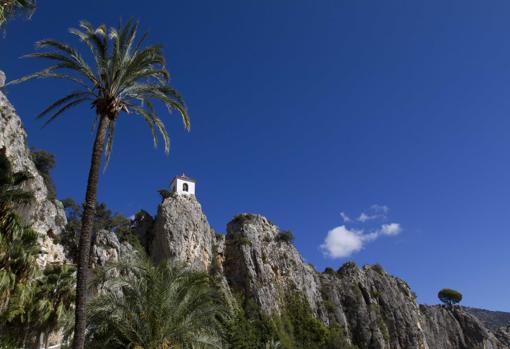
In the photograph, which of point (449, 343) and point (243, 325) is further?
point (449, 343)

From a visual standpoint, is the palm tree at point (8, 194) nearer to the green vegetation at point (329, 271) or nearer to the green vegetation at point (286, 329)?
the green vegetation at point (286, 329)

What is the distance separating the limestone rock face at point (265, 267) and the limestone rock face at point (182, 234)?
174 inches

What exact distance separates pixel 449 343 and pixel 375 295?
89.7 feet

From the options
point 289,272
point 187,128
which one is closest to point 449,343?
point 289,272

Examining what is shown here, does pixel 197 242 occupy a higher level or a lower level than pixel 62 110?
higher

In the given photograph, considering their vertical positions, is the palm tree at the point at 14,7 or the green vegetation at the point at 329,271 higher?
the green vegetation at the point at 329,271

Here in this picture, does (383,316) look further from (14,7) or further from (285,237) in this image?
Answer: (14,7)

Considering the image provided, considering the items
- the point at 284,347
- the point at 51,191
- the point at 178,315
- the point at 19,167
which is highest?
the point at 51,191

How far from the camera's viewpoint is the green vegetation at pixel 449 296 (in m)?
118

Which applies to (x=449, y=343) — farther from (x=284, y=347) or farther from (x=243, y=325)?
(x=243, y=325)

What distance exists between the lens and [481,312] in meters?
156

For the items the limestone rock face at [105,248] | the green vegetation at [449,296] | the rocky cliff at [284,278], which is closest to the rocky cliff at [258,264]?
the rocky cliff at [284,278]

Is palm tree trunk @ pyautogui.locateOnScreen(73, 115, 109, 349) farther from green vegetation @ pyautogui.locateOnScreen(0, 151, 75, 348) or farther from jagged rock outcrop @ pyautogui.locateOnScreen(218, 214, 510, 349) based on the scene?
jagged rock outcrop @ pyautogui.locateOnScreen(218, 214, 510, 349)

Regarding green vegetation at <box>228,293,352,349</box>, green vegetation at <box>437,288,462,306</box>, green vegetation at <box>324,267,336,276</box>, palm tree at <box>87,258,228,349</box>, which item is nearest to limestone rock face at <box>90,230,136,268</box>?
green vegetation at <box>228,293,352,349</box>
